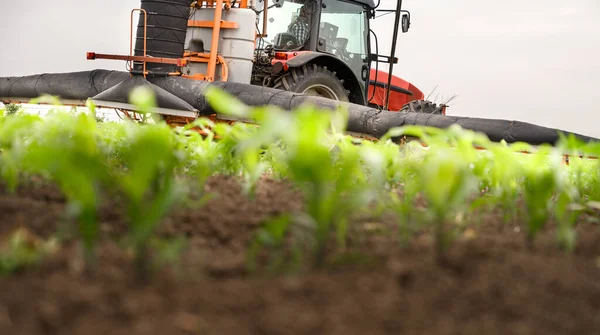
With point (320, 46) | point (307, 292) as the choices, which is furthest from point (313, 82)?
point (307, 292)

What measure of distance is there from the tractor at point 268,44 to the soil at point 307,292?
214 inches

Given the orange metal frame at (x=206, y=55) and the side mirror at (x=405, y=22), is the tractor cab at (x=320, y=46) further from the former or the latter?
the orange metal frame at (x=206, y=55)

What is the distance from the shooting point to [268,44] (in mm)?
8625

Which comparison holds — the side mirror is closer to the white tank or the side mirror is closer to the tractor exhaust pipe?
the white tank

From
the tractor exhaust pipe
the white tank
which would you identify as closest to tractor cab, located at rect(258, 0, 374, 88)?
the white tank

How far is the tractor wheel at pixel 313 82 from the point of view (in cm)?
773

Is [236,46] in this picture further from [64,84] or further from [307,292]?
[307,292]

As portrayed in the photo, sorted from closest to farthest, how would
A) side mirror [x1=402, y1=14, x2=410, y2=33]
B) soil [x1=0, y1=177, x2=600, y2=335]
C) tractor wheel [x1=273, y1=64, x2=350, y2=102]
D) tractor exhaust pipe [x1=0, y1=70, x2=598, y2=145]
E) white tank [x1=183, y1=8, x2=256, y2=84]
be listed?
1. soil [x1=0, y1=177, x2=600, y2=335]
2. tractor exhaust pipe [x1=0, y1=70, x2=598, y2=145]
3. white tank [x1=183, y1=8, x2=256, y2=84]
4. tractor wheel [x1=273, y1=64, x2=350, y2=102]
5. side mirror [x1=402, y1=14, x2=410, y2=33]

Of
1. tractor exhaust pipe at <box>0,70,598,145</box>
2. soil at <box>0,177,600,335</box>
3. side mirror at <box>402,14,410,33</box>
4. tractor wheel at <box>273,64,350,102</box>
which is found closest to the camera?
soil at <box>0,177,600,335</box>

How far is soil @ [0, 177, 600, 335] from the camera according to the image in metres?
0.92

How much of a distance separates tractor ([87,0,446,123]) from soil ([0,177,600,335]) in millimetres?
5448

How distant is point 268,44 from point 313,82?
38.9 inches

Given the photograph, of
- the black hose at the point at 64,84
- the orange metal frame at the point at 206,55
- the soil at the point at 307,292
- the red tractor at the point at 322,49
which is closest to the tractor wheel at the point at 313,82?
the red tractor at the point at 322,49

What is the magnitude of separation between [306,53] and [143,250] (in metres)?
6.91
